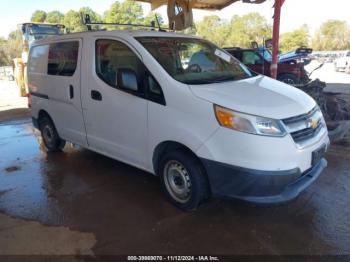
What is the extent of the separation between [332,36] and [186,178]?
58.3 m

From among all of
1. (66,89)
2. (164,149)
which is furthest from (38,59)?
(164,149)

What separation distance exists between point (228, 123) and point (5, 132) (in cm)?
613

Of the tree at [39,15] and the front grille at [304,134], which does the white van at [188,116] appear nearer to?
the front grille at [304,134]

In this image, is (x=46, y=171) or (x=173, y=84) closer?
(x=173, y=84)

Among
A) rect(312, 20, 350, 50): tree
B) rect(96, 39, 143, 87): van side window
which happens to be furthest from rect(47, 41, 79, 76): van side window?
rect(312, 20, 350, 50): tree

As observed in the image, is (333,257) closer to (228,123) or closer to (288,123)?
(288,123)

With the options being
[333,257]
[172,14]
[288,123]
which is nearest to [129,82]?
[288,123]

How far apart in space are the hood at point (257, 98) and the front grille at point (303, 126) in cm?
5

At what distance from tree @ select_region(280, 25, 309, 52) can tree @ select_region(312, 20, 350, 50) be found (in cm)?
182

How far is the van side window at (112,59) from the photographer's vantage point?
355 centimetres

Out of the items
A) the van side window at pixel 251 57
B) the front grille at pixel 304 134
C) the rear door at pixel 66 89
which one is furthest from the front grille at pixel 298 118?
the van side window at pixel 251 57

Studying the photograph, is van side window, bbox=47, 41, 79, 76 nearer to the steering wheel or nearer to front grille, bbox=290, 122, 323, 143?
the steering wheel

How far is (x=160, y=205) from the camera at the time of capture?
3541mm

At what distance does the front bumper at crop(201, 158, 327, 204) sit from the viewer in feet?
8.91
